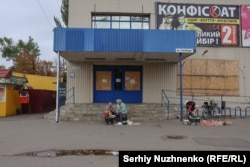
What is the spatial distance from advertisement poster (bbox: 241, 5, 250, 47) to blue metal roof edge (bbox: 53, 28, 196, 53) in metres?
7.46

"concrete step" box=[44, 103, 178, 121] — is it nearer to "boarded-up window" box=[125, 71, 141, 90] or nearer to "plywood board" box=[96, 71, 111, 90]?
"plywood board" box=[96, 71, 111, 90]


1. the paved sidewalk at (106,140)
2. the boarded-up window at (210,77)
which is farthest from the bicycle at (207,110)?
the paved sidewalk at (106,140)

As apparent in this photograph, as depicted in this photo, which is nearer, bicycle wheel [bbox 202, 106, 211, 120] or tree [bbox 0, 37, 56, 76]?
bicycle wheel [bbox 202, 106, 211, 120]

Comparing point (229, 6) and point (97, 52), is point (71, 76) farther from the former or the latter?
point (229, 6)

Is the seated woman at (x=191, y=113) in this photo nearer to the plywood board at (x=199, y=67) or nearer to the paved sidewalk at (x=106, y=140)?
the paved sidewalk at (x=106, y=140)

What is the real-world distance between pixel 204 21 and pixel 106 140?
571 inches

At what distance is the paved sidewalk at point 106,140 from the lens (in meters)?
9.55

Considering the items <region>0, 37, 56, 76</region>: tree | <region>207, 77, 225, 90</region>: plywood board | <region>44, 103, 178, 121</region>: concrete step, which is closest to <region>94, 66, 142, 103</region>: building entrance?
<region>44, 103, 178, 121</region>: concrete step

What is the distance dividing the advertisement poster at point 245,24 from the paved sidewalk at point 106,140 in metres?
8.65

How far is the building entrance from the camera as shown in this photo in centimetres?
2338

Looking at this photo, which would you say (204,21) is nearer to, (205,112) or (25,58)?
(205,112)

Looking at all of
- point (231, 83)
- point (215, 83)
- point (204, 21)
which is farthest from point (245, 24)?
point (215, 83)

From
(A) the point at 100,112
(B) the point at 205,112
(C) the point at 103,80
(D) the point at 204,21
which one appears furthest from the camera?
(D) the point at 204,21

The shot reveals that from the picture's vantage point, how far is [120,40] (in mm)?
18547
